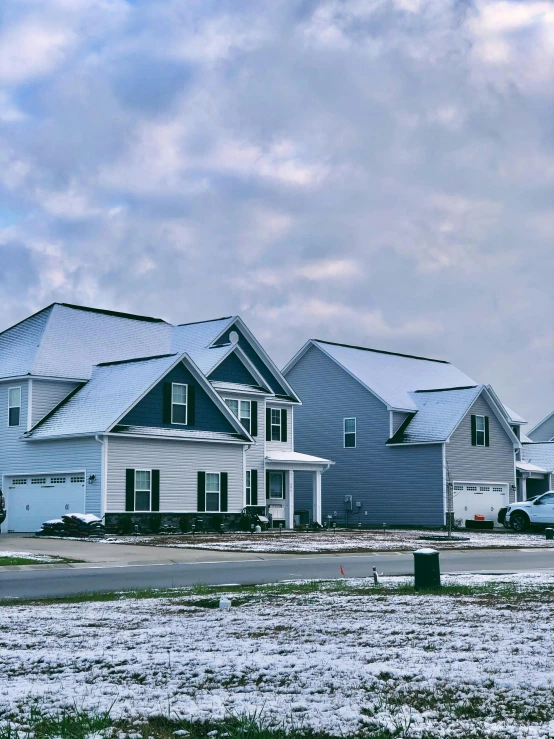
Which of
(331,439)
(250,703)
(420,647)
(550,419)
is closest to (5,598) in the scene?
(420,647)

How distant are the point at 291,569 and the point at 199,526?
66.1ft

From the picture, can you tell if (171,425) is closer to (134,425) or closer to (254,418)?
(134,425)

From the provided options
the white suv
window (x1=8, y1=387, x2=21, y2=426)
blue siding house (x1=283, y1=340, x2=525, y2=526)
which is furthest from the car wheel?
window (x1=8, y1=387, x2=21, y2=426)

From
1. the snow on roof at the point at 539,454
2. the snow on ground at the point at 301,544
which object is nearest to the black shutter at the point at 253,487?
the snow on ground at the point at 301,544

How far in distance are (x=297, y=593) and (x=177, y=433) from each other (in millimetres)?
26217

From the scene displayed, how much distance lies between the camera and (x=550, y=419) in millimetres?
74500

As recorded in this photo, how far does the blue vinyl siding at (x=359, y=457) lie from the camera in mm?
50906

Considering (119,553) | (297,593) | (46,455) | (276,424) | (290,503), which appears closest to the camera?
(297,593)

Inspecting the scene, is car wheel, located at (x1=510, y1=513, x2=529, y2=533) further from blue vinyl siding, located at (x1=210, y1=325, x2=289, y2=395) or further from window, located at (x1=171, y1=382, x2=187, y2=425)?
window, located at (x1=171, y1=382, x2=187, y2=425)

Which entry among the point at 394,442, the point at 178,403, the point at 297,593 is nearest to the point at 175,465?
the point at 178,403

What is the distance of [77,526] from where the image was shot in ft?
115

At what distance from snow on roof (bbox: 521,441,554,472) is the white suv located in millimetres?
15838

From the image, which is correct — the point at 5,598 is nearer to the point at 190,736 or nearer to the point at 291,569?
the point at 291,569

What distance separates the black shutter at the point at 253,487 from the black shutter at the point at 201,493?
4.47m
